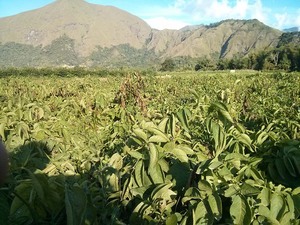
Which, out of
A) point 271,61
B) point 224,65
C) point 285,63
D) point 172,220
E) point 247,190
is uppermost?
point 247,190

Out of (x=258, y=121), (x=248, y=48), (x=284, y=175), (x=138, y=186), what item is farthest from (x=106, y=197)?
(x=248, y=48)

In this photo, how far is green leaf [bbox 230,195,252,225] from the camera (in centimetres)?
125

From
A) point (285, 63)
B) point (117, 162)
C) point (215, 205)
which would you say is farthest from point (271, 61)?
point (215, 205)

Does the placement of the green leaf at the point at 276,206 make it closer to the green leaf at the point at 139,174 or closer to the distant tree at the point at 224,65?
the green leaf at the point at 139,174

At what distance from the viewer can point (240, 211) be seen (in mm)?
1259

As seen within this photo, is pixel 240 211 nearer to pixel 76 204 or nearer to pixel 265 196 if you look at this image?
pixel 265 196

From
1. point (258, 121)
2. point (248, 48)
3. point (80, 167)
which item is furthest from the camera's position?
point (248, 48)

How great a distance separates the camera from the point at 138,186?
1.56 m

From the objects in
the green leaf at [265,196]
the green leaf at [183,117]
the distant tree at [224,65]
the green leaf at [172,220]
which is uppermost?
the green leaf at [183,117]

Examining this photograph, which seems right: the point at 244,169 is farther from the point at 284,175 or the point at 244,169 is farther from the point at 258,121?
the point at 258,121

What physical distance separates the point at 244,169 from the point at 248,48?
208m

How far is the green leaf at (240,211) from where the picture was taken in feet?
4.10

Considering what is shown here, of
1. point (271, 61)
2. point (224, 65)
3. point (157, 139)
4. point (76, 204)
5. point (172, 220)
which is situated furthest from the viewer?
point (224, 65)

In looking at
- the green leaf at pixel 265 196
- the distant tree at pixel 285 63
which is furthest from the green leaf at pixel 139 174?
the distant tree at pixel 285 63
